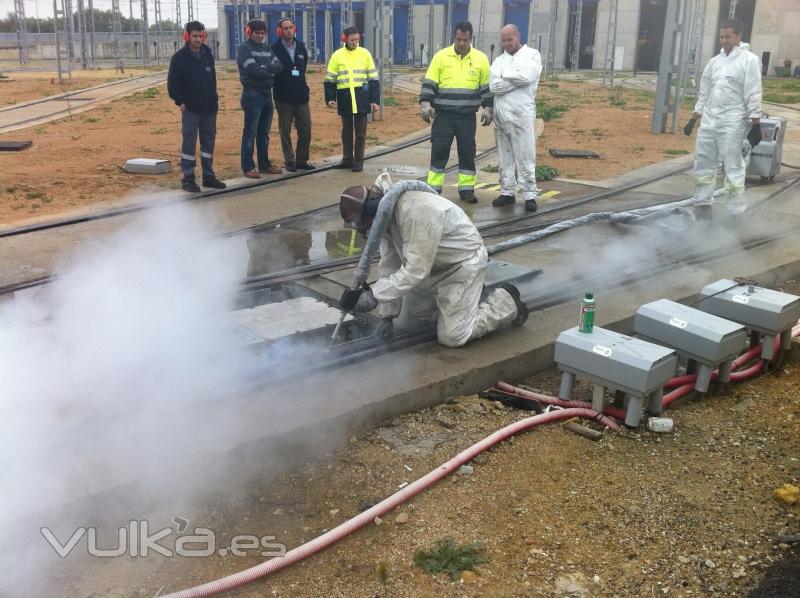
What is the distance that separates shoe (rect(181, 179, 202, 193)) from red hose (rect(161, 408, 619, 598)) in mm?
5559

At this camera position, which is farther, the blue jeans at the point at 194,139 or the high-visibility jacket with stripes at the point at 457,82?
the blue jeans at the point at 194,139

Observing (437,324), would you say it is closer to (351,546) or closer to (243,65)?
(351,546)

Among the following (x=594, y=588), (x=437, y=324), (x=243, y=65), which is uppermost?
(x=243, y=65)

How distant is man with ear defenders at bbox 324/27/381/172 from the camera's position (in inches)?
382

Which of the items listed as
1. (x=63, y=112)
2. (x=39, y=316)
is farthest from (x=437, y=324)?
(x=63, y=112)

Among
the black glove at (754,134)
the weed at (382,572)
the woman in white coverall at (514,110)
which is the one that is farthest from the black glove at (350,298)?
the black glove at (754,134)

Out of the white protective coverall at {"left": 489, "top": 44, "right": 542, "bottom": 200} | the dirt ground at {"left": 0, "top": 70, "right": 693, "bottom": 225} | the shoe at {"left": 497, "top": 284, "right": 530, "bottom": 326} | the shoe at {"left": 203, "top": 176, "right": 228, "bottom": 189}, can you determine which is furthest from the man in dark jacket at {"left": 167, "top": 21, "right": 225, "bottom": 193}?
the shoe at {"left": 497, "top": 284, "right": 530, "bottom": 326}

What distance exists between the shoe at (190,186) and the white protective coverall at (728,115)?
5.05m

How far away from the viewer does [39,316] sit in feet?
15.6

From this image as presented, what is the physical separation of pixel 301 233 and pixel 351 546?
4.30 m

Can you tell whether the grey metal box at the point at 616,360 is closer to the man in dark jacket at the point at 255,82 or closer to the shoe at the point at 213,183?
the shoe at the point at 213,183

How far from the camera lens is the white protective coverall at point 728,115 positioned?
7.18 metres

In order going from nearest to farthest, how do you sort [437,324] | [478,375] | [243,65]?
[478,375], [437,324], [243,65]

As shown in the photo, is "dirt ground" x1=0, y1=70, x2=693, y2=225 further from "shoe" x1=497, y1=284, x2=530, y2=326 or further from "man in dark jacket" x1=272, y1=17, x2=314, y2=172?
"shoe" x1=497, y1=284, x2=530, y2=326
